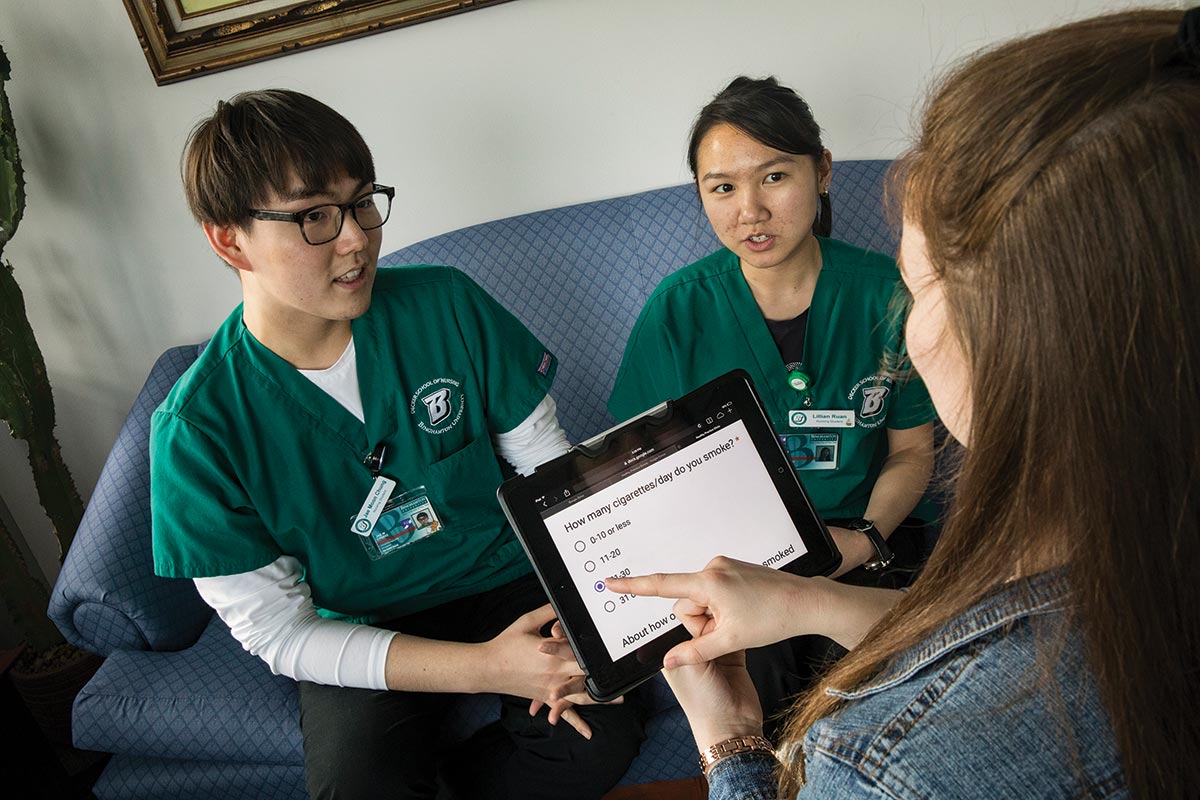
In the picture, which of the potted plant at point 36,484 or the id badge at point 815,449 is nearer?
the id badge at point 815,449

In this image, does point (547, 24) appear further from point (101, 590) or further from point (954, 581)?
point (954, 581)

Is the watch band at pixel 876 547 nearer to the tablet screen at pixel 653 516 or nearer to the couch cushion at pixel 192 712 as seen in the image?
the tablet screen at pixel 653 516

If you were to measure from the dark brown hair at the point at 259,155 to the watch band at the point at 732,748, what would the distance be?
0.88m

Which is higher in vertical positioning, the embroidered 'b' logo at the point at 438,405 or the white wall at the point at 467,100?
the white wall at the point at 467,100

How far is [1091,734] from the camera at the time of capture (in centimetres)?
56

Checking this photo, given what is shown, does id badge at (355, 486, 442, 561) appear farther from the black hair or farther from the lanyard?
the black hair

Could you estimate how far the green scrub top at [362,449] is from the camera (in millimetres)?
1265

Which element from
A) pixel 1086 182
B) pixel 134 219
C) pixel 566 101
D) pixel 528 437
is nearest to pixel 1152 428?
pixel 1086 182

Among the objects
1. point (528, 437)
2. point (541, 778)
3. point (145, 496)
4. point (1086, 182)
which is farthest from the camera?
point (145, 496)

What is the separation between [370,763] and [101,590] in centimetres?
67

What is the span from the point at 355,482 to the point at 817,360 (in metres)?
0.79

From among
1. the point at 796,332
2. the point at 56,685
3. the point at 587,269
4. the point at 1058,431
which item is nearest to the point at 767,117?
the point at 796,332

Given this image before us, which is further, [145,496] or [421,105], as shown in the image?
[421,105]

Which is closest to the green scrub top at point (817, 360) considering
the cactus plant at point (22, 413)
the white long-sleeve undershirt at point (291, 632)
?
the white long-sleeve undershirt at point (291, 632)
